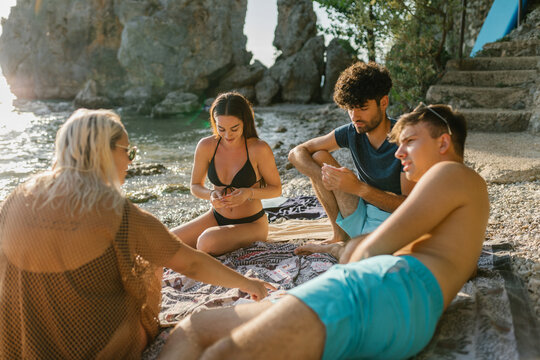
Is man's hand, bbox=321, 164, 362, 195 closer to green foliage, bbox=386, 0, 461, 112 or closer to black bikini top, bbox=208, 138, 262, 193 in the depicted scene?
black bikini top, bbox=208, 138, 262, 193

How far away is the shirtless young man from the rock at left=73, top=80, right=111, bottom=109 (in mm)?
37958

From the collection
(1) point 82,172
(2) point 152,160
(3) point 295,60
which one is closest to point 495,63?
(2) point 152,160

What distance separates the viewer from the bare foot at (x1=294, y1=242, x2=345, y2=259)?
12.3 feet

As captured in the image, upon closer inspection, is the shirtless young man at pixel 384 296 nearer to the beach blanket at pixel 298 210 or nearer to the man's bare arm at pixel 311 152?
the man's bare arm at pixel 311 152

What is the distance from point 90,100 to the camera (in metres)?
36.5

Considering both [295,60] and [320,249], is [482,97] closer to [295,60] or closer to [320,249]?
[320,249]

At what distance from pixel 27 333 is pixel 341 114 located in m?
17.4

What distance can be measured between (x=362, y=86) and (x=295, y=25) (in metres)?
31.1

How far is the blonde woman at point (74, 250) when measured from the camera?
1812 mm

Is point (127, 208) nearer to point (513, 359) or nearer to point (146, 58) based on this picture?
point (513, 359)

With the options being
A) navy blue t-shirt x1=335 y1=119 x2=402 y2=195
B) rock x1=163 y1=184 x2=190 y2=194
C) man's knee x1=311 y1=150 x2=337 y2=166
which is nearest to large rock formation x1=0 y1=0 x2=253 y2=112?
rock x1=163 y1=184 x2=190 y2=194

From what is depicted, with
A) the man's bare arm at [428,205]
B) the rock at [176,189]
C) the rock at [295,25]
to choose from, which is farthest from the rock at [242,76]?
the man's bare arm at [428,205]

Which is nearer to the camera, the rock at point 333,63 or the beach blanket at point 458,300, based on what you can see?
the beach blanket at point 458,300

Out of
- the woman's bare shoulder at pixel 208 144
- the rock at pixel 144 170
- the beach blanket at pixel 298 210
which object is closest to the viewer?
the woman's bare shoulder at pixel 208 144
